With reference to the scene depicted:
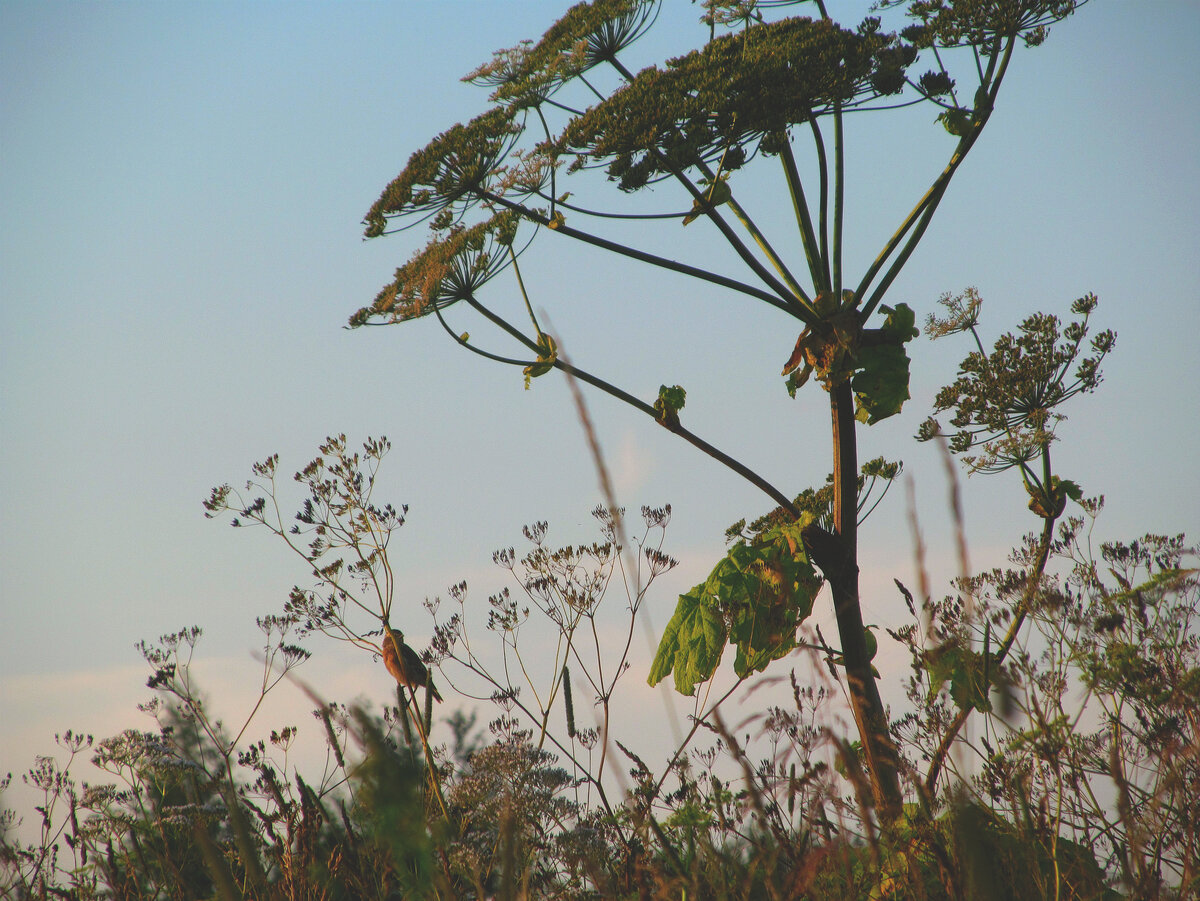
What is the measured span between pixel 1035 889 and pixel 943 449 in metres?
1.30

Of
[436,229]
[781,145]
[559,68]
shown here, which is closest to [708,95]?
[781,145]

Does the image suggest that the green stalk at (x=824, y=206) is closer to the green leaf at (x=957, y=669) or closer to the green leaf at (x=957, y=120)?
the green leaf at (x=957, y=120)

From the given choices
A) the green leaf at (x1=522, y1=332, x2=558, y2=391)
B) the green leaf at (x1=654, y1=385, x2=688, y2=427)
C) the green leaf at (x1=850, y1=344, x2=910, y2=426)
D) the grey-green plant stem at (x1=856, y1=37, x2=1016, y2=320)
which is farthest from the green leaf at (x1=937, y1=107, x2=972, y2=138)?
the green leaf at (x1=522, y1=332, x2=558, y2=391)

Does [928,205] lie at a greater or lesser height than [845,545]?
greater

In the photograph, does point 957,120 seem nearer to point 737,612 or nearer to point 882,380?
point 882,380

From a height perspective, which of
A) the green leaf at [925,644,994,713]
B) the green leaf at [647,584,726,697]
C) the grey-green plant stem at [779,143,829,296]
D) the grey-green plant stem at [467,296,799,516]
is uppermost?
the grey-green plant stem at [779,143,829,296]

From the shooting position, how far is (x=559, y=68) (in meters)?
4.62

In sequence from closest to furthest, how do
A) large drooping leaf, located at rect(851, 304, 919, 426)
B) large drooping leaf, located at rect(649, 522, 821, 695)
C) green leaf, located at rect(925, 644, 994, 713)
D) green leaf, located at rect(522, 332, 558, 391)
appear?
1. green leaf, located at rect(925, 644, 994, 713)
2. large drooping leaf, located at rect(649, 522, 821, 695)
3. large drooping leaf, located at rect(851, 304, 919, 426)
4. green leaf, located at rect(522, 332, 558, 391)

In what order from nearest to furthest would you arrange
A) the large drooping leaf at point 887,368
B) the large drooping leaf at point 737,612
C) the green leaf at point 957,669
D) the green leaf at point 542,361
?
the green leaf at point 957,669 → the large drooping leaf at point 737,612 → the large drooping leaf at point 887,368 → the green leaf at point 542,361

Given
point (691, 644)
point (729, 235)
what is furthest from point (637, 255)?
point (691, 644)

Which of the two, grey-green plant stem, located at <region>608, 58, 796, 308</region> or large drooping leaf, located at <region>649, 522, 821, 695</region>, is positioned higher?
grey-green plant stem, located at <region>608, 58, 796, 308</region>

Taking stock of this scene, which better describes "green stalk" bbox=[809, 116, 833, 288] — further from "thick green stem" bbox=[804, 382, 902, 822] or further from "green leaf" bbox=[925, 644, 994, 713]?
"green leaf" bbox=[925, 644, 994, 713]

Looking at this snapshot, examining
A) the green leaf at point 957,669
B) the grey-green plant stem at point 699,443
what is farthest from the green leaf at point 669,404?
the green leaf at point 957,669

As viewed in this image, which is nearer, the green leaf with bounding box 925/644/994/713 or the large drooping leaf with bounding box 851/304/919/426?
the green leaf with bounding box 925/644/994/713
